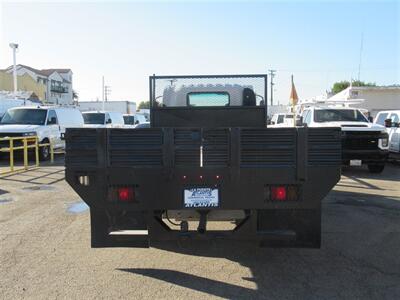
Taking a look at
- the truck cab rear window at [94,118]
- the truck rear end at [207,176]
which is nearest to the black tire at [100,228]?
the truck rear end at [207,176]

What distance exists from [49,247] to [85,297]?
6.26 feet

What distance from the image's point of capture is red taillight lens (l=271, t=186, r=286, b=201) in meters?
4.52

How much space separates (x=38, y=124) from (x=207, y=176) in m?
15.4

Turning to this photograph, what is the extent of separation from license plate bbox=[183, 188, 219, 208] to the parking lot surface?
83 centimetres

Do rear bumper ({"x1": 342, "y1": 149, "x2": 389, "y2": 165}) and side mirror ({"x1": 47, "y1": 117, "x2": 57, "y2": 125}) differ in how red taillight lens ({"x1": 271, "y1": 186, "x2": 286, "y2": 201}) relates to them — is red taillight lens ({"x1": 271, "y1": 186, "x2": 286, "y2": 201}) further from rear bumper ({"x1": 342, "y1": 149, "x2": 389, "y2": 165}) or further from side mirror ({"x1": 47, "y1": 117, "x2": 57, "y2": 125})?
side mirror ({"x1": 47, "y1": 117, "x2": 57, "y2": 125})

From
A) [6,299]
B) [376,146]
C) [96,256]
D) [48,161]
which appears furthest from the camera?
[48,161]

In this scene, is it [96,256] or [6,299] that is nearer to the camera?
[6,299]

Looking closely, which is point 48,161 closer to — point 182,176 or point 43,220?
point 43,220

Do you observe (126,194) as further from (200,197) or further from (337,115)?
(337,115)

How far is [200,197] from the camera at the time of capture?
14.9 ft

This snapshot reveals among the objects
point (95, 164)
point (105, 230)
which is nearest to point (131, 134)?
point (95, 164)

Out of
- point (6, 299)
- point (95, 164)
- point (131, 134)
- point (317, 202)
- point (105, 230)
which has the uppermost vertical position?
point (131, 134)

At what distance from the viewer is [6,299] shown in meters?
4.33

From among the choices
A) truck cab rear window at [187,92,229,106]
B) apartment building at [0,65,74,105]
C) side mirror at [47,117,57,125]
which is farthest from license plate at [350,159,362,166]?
apartment building at [0,65,74,105]
